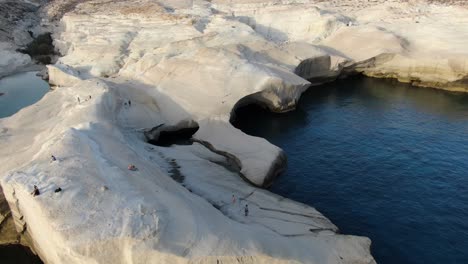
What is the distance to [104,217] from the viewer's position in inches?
731

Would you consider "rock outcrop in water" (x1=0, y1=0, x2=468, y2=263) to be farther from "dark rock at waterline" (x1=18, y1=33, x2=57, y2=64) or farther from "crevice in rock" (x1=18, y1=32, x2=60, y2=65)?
"dark rock at waterline" (x1=18, y1=33, x2=57, y2=64)

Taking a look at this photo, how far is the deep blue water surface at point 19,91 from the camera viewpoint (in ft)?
161

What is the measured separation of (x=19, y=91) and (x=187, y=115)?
28.3 meters

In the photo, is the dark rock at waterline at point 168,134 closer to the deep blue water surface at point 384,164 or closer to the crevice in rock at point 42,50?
the deep blue water surface at point 384,164

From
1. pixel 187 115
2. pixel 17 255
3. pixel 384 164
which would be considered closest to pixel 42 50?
pixel 187 115

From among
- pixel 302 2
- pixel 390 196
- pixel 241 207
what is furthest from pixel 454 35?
pixel 241 207

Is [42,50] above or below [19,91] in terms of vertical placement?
above

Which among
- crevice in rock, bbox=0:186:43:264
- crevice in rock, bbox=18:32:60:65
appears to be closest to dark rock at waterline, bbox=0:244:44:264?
crevice in rock, bbox=0:186:43:264

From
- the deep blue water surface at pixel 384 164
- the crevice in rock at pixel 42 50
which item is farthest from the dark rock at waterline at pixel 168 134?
the crevice in rock at pixel 42 50

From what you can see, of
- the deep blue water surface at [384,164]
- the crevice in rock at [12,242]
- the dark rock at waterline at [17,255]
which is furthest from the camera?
the deep blue water surface at [384,164]

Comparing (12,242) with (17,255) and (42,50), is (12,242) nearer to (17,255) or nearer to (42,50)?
(17,255)

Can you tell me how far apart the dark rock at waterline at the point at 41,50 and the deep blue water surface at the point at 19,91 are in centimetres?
525

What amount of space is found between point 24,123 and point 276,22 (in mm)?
44222

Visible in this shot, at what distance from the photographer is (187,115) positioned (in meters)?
39.5
